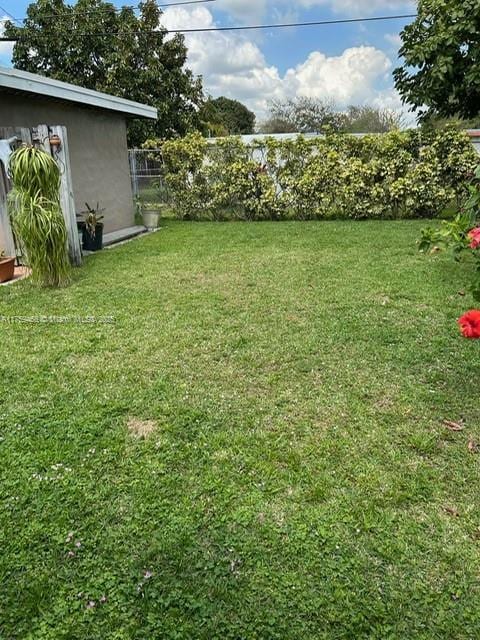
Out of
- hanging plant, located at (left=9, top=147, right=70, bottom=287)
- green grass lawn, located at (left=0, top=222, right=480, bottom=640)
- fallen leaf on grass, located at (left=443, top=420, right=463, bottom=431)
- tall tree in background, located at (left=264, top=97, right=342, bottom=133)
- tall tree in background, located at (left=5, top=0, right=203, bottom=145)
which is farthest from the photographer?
tall tree in background, located at (left=264, top=97, right=342, bottom=133)

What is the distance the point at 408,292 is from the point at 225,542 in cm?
389

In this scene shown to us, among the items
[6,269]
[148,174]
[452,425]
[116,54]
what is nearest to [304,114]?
[116,54]

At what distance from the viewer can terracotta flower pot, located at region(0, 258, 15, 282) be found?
580 cm

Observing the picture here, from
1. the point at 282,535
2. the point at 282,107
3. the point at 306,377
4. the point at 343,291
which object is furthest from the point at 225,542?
the point at 282,107

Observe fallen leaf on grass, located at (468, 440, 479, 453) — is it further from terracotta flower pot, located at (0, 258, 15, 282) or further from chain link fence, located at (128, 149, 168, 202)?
chain link fence, located at (128, 149, 168, 202)

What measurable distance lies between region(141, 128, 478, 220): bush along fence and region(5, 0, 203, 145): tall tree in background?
6.39 metres

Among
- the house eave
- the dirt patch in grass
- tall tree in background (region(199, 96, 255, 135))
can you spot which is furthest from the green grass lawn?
tall tree in background (region(199, 96, 255, 135))

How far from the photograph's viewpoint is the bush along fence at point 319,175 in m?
9.87

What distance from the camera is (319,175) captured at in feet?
34.2

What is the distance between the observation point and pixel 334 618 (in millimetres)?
1554

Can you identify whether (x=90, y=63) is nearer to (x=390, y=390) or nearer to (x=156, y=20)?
(x=156, y=20)

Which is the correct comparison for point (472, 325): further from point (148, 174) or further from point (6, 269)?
point (148, 174)

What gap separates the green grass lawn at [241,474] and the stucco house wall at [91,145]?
4.10 metres

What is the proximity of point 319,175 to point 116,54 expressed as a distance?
10.6 metres
